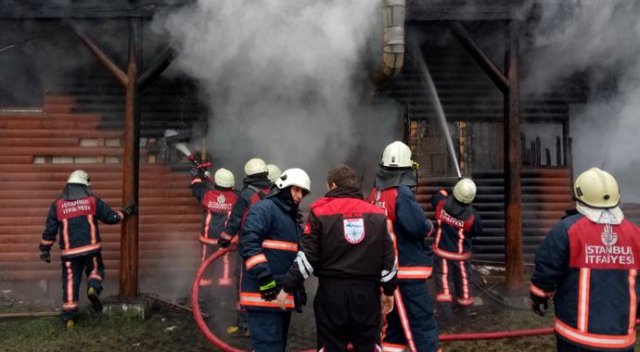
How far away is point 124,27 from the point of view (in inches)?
270

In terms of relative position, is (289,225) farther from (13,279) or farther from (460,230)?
(13,279)

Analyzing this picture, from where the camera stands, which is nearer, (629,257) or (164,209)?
(629,257)

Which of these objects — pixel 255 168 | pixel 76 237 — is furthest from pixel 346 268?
pixel 76 237

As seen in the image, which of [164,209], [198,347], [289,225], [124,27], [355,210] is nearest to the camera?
[355,210]

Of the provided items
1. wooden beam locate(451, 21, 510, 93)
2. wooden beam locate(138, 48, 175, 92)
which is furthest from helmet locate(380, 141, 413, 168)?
wooden beam locate(138, 48, 175, 92)

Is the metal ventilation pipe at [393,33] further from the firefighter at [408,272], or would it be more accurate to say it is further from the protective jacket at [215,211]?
the protective jacket at [215,211]

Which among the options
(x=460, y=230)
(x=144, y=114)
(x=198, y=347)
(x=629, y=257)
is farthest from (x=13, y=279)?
(x=629, y=257)

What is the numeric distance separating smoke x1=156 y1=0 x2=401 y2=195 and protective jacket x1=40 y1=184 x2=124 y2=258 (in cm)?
231

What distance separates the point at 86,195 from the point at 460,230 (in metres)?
4.90

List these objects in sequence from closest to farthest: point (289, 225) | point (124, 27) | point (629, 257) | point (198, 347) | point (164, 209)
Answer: point (629, 257), point (289, 225), point (198, 347), point (124, 27), point (164, 209)

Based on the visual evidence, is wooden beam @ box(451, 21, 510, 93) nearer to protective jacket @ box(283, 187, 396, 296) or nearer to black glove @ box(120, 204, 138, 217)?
protective jacket @ box(283, 187, 396, 296)

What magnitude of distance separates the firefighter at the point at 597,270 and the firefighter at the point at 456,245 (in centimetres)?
271

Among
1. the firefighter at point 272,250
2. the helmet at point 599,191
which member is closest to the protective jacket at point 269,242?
the firefighter at point 272,250

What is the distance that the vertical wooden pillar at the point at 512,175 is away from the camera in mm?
6172
